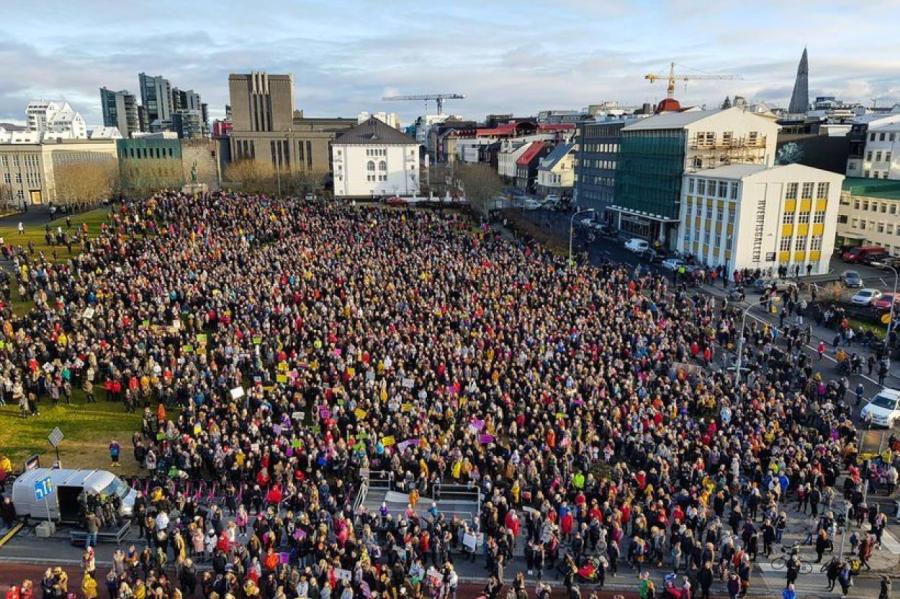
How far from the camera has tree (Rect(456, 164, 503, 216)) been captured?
82.1 m

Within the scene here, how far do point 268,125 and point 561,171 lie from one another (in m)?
50.4

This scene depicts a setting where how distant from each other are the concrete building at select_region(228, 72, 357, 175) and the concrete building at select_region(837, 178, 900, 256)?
A: 7869 centimetres

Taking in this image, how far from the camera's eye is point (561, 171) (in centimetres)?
11031

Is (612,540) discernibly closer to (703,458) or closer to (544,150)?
(703,458)

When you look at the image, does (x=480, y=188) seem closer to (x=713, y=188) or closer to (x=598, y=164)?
(x=598, y=164)

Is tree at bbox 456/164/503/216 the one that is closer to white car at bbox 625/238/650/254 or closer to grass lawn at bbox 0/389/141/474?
white car at bbox 625/238/650/254

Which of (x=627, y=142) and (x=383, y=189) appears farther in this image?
(x=383, y=189)

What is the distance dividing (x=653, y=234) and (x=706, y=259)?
12335 mm

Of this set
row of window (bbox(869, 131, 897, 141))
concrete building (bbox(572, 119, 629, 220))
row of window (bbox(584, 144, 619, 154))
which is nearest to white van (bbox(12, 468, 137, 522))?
concrete building (bbox(572, 119, 629, 220))

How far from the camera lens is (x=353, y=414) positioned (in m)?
25.0

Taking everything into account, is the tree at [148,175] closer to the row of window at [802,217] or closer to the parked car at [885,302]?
the row of window at [802,217]

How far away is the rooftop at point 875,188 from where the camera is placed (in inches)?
2419

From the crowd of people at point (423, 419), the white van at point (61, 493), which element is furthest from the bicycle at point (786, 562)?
the white van at point (61, 493)

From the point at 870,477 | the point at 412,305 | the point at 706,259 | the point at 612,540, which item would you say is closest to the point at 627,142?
the point at 706,259
